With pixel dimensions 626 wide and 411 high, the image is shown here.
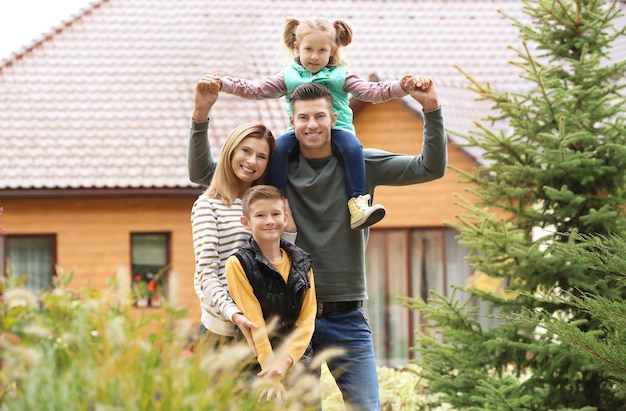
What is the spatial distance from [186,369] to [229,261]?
83 cm

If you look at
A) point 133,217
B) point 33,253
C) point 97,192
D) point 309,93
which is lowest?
point 33,253

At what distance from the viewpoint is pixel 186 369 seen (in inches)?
139

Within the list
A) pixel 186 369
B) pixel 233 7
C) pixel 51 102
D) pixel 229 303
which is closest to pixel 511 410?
pixel 229 303

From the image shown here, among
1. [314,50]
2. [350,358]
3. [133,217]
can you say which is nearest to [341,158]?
[314,50]

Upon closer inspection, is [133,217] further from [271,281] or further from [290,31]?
[271,281]

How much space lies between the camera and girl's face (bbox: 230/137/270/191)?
175 inches

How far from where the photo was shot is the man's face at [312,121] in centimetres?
450

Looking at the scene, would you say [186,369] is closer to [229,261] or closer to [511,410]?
[229,261]

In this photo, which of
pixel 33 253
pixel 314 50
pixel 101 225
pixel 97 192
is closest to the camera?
pixel 314 50

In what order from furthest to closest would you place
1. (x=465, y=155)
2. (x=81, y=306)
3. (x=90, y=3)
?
(x=90, y=3) < (x=465, y=155) < (x=81, y=306)

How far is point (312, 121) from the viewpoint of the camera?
4504 millimetres

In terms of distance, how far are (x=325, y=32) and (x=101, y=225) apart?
1181 cm

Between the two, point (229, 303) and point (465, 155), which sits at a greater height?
point (465, 155)

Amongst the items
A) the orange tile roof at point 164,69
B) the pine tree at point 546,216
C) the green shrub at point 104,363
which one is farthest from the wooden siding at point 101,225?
the green shrub at point 104,363
